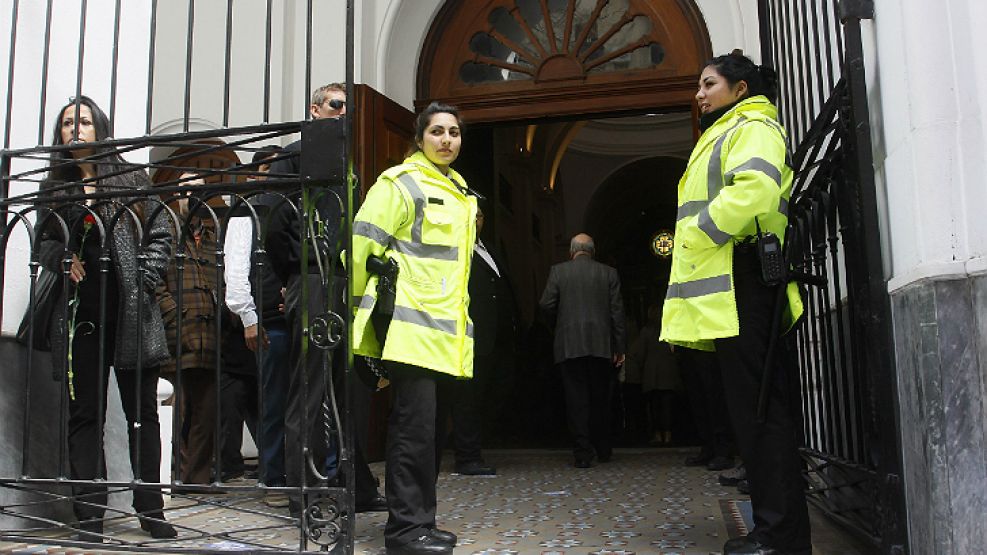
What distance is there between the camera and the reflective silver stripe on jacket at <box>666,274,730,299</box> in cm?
354

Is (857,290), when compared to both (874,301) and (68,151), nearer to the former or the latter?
(874,301)

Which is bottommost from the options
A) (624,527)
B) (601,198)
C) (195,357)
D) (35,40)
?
(624,527)

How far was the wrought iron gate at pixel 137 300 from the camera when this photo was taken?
11.7 feet

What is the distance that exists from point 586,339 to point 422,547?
4.27m

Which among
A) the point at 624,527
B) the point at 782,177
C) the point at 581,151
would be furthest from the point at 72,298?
the point at 581,151

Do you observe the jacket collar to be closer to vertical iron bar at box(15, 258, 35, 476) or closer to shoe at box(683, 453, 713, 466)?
vertical iron bar at box(15, 258, 35, 476)

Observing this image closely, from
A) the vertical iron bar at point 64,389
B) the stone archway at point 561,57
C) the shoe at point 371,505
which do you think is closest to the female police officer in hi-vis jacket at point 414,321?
the shoe at point 371,505

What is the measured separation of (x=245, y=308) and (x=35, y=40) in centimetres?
177

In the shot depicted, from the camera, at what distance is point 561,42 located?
26.0ft

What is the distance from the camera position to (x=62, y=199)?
3.89 metres

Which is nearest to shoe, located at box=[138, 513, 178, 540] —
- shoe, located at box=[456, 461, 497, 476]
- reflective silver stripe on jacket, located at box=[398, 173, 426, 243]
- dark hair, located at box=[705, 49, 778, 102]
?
reflective silver stripe on jacket, located at box=[398, 173, 426, 243]

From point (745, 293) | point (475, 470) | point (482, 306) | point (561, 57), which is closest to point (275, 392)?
point (482, 306)

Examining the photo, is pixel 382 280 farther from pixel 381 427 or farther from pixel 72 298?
pixel 381 427

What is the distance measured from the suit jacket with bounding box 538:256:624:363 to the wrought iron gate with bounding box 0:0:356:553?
3330 mm
